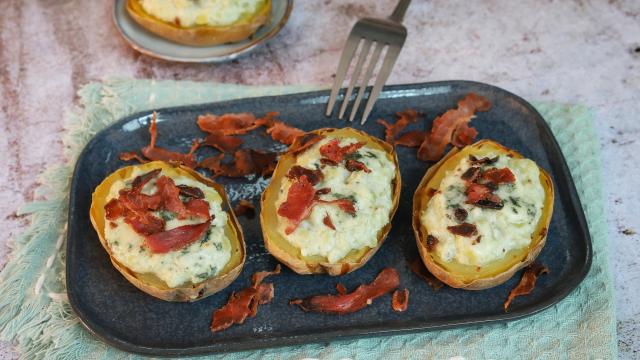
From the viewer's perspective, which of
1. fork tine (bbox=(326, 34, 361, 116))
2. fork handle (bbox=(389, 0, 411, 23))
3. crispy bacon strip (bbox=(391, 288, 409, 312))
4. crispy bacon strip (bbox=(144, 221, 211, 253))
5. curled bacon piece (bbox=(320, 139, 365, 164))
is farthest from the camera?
fork handle (bbox=(389, 0, 411, 23))

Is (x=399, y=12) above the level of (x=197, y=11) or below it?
above

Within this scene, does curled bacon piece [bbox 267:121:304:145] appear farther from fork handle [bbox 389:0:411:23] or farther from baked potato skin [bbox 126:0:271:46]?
fork handle [bbox 389:0:411:23]

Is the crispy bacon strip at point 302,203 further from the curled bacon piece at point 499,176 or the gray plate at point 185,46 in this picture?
the gray plate at point 185,46

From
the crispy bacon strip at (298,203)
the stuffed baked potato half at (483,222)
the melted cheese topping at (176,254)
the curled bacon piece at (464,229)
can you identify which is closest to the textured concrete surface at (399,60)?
the stuffed baked potato half at (483,222)

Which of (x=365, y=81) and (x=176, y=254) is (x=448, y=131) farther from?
(x=176, y=254)

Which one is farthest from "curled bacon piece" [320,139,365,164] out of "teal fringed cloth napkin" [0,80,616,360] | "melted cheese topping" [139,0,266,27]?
"melted cheese topping" [139,0,266,27]

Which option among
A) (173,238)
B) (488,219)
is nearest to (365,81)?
(488,219)

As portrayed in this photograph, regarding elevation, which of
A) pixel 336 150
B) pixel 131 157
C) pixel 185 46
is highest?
pixel 336 150
